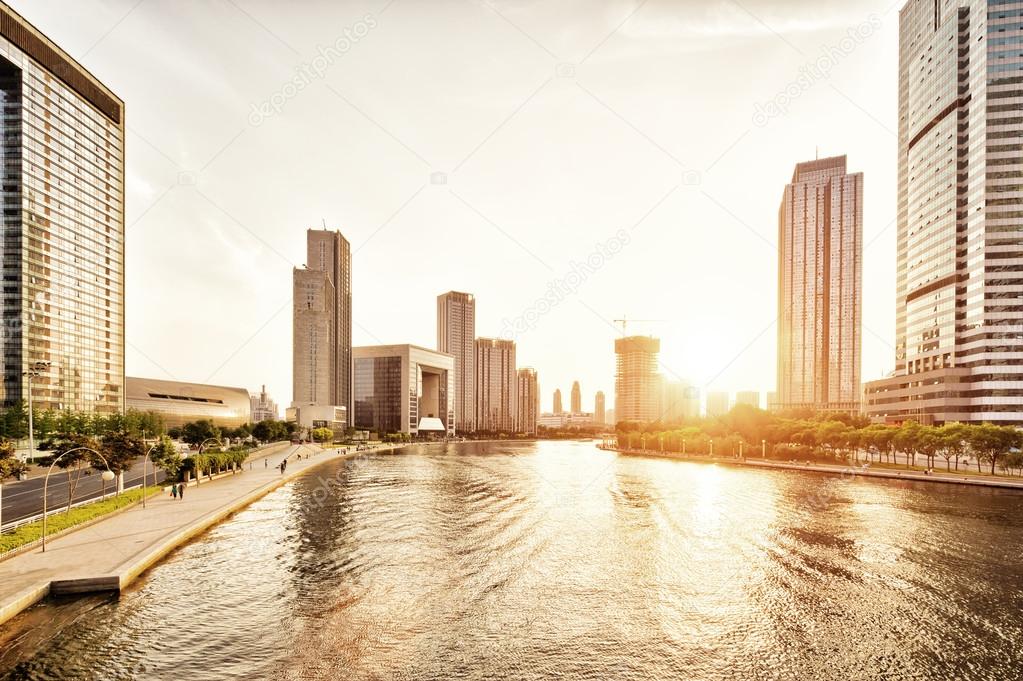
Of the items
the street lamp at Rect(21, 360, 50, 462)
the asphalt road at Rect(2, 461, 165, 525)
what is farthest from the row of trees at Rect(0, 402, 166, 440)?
the asphalt road at Rect(2, 461, 165, 525)

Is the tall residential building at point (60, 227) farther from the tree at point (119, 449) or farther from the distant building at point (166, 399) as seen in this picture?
the tree at point (119, 449)

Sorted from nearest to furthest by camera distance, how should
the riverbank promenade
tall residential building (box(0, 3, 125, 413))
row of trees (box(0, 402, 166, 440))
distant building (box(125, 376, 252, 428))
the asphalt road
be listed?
the riverbank promenade
the asphalt road
row of trees (box(0, 402, 166, 440))
tall residential building (box(0, 3, 125, 413))
distant building (box(125, 376, 252, 428))

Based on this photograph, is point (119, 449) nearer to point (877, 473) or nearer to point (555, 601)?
point (555, 601)

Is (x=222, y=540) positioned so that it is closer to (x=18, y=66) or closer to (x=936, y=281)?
(x=18, y=66)

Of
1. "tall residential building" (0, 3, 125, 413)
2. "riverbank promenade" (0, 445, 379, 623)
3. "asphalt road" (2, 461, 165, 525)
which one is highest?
"tall residential building" (0, 3, 125, 413)

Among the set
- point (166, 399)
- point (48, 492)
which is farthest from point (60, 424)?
point (166, 399)

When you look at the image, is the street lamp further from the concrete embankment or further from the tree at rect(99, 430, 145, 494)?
the concrete embankment

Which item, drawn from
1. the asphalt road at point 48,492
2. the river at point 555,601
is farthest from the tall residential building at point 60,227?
the river at point 555,601
